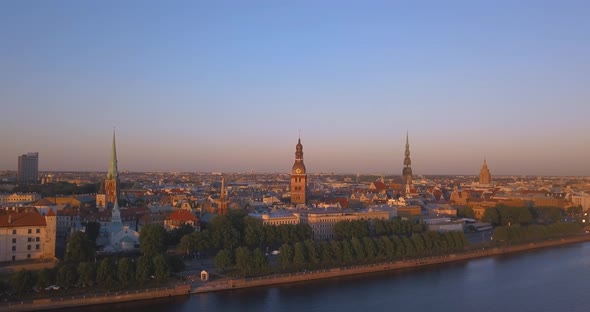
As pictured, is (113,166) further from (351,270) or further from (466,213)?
(466,213)

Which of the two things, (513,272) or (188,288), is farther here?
(513,272)

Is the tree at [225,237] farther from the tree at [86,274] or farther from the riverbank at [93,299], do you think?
the tree at [86,274]

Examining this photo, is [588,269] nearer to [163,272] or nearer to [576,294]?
[576,294]

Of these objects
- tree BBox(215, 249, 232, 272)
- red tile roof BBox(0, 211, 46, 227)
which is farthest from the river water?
red tile roof BBox(0, 211, 46, 227)

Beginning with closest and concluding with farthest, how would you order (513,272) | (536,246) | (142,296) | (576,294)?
1. (142,296)
2. (576,294)
3. (513,272)
4. (536,246)

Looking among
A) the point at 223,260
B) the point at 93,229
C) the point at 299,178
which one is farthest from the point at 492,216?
the point at 93,229

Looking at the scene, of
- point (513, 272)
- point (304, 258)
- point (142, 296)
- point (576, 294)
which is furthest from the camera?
point (513, 272)

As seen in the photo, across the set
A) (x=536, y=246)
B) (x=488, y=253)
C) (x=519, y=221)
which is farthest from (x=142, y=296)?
(x=519, y=221)
